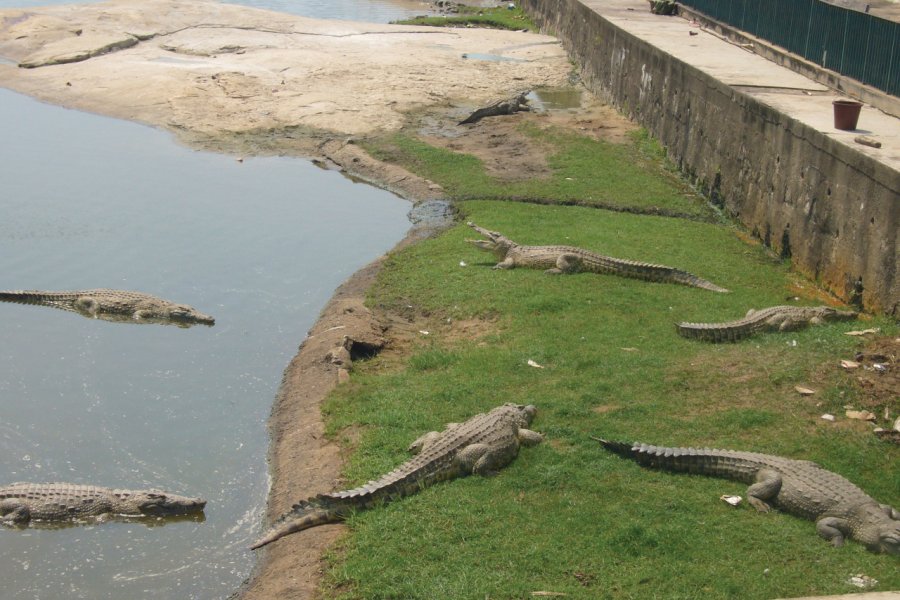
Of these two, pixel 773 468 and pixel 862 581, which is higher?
pixel 773 468

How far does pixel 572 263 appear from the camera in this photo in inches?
504

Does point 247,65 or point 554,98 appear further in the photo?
point 247,65

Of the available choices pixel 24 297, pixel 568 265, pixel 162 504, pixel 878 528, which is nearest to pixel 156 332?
pixel 24 297

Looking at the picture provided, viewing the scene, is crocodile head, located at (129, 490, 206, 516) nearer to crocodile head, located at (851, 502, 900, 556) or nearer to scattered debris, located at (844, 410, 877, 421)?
crocodile head, located at (851, 502, 900, 556)

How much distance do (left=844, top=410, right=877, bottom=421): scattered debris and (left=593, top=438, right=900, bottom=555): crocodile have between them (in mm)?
1156

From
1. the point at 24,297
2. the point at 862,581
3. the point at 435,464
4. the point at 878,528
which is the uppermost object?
the point at 878,528

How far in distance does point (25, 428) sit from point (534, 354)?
5.00m

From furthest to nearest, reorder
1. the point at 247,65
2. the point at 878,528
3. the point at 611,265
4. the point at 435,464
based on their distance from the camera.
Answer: the point at 247,65, the point at 611,265, the point at 435,464, the point at 878,528

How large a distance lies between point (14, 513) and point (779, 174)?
1005 centimetres

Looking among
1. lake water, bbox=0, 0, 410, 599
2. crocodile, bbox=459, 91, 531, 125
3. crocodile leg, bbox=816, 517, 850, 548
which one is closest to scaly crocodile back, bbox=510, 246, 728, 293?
lake water, bbox=0, 0, 410, 599

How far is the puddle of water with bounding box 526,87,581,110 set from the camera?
22.8 meters

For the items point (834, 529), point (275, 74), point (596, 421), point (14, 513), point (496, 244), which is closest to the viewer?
point (834, 529)

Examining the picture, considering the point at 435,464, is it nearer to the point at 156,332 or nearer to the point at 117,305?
the point at 156,332

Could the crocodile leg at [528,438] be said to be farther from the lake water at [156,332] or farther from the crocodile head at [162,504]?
the crocodile head at [162,504]
